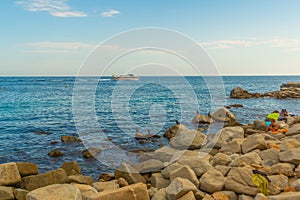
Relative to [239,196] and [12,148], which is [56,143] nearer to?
[12,148]

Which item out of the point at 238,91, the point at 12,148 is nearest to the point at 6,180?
the point at 12,148

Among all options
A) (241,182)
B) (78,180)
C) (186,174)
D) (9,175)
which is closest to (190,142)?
(186,174)

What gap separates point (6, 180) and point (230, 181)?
5621 mm

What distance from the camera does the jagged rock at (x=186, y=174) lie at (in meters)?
6.87

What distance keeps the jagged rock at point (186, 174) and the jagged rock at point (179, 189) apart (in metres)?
0.40

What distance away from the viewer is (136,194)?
619 cm

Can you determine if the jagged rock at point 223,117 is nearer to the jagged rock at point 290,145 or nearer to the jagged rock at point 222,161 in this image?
the jagged rock at point 290,145

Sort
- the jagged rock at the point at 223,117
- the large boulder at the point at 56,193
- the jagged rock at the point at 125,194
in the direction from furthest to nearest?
the jagged rock at the point at 223,117 → the jagged rock at the point at 125,194 → the large boulder at the point at 56,193

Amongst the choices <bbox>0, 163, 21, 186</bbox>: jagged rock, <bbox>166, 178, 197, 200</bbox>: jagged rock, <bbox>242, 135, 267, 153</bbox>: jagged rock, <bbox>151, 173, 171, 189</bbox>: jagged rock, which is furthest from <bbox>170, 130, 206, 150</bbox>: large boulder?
<bbox>0, 163, 21, 186</bbox>: jagged rock

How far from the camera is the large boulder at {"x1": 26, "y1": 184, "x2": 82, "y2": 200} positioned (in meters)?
5.77

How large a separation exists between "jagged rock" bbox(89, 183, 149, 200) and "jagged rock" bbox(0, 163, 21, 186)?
285cm

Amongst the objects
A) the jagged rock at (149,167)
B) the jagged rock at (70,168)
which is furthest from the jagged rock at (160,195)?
the jagged rock at (70,168)

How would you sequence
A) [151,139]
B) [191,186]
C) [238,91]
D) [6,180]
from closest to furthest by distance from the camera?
[191,186], [6,180], [151,139], [238,91]

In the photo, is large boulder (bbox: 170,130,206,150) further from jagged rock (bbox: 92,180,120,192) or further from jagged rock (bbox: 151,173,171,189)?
jagged rock (bbox: 92,180,120,192)
